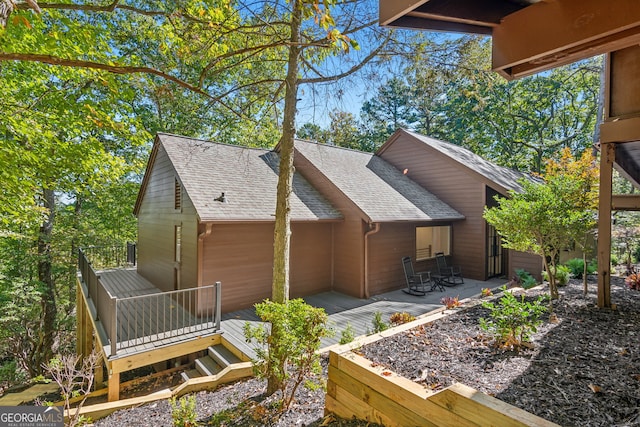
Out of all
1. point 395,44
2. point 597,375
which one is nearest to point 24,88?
point 395,44

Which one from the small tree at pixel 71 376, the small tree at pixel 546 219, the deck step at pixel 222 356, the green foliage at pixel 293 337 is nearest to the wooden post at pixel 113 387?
the small tree at pixel 71 376

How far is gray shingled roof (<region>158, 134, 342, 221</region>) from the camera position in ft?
24.6

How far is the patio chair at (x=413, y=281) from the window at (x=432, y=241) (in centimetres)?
118

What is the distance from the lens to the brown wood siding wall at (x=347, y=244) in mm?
8844

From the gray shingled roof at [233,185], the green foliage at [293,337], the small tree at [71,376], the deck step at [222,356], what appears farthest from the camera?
the gray shingled roof at [233,185]

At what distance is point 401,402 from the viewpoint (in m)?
2.58

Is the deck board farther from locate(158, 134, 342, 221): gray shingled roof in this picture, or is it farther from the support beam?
the support beam

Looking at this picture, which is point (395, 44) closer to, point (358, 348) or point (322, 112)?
point (322, 112)

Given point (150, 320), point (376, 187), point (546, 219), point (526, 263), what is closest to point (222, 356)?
point (150, 320)

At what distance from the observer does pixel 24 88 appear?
8031 millimetres

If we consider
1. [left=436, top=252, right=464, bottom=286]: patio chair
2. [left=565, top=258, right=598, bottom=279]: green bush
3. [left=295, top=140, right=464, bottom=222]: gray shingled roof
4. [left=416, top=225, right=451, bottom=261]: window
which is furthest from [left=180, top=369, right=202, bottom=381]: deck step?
[left=565, top=258, right=598, bottom=279]: green bush

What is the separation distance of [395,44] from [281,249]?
3704 mm

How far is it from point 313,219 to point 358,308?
2.63 meters

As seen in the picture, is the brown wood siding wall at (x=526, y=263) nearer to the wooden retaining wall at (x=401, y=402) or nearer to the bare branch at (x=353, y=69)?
the bare branch at (x=353, y=69)
